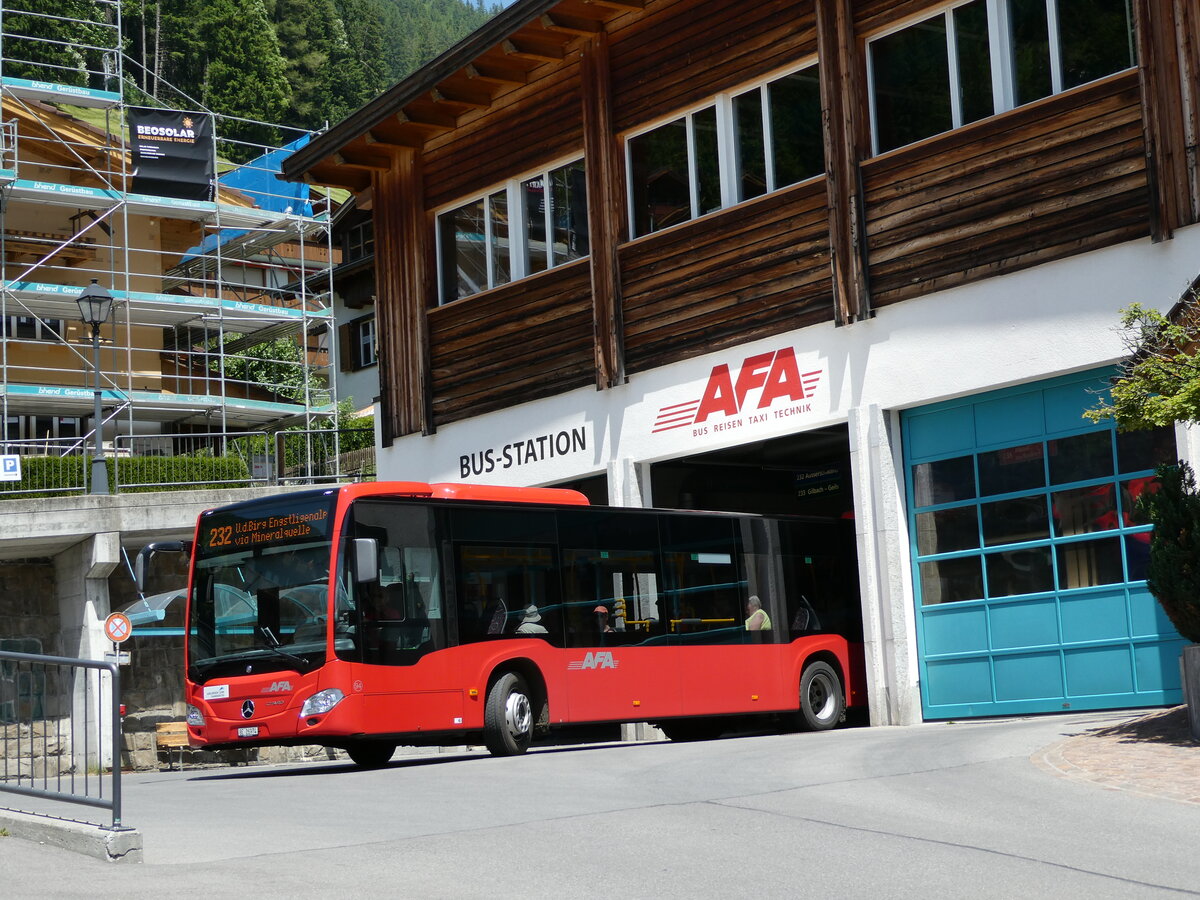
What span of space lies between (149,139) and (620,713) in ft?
97.8

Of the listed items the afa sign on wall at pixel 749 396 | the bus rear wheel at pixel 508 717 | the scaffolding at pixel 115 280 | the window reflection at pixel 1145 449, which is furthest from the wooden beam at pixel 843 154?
the scaffolding at pixel 115 280

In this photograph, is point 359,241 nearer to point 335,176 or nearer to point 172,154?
point 172,154

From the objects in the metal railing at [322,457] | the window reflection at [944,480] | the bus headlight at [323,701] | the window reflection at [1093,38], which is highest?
the window reflection at [1093,38]

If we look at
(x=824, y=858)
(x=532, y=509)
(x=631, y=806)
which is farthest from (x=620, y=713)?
(x=824, y=858)

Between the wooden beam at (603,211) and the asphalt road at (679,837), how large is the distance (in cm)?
944

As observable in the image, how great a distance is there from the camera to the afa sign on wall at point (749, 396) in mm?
19609

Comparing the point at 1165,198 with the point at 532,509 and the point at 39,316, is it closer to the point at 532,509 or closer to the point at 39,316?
the point at 532,509

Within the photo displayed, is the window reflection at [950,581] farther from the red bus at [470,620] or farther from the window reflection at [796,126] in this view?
the window reflection at [796,126]

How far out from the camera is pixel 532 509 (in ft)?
55.9

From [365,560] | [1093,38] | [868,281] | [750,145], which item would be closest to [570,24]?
[750,145]

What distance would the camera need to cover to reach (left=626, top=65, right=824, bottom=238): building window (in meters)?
19.7

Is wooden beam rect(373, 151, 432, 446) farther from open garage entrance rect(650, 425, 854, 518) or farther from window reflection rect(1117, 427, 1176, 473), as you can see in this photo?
window reflection rect(1117, 427, 1176, 473)

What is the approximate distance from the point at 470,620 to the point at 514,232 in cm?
962

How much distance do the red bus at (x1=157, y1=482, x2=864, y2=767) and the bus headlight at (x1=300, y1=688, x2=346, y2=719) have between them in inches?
0.5
